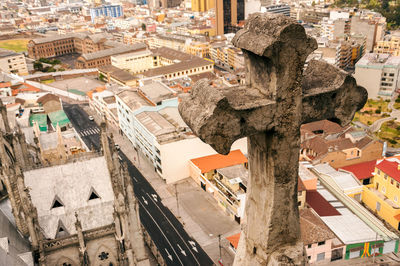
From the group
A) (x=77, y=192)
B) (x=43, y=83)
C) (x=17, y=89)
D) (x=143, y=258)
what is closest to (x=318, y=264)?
(x=143, y=258)

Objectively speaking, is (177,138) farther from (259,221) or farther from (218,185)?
(259,221)

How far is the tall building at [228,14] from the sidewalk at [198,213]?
11601 cm

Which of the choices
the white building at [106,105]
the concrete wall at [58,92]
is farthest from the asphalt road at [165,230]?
the concrete wall at [58,92]

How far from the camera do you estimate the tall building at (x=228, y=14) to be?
6698 inches

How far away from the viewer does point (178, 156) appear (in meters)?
64.7

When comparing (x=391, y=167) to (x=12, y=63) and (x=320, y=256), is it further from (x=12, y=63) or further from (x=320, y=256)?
(x=12, y=63)

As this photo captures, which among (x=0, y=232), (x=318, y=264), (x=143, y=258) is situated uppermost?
(x=0, y=232)

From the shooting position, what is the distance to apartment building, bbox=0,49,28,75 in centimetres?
13325

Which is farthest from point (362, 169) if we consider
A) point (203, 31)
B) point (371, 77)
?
point (203, 31)

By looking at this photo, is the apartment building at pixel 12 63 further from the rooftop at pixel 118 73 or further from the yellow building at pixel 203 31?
the yellow building at pixel 203 31

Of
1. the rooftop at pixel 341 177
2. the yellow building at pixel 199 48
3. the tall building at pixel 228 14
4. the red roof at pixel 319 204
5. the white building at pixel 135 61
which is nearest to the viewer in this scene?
the red roof at pixel 319 204

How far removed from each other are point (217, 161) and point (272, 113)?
55534mm

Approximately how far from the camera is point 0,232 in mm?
29125

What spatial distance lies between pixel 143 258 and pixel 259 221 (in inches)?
1254
